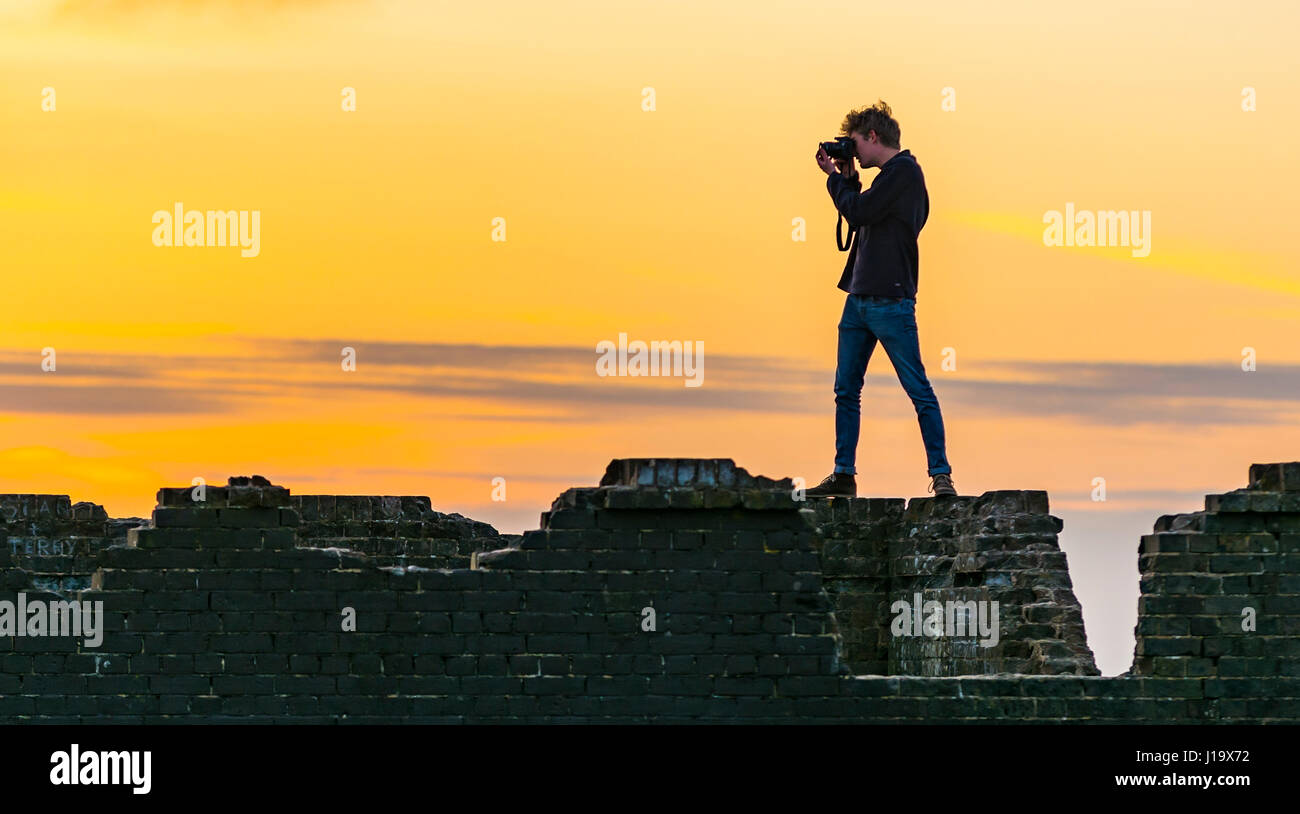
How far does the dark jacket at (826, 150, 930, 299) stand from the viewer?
46.3 feet

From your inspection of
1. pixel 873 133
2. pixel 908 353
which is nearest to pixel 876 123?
pixel 873 133

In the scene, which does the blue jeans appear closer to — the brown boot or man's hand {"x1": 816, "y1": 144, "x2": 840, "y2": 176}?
the brown boot

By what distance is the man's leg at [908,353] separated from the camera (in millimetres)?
14086

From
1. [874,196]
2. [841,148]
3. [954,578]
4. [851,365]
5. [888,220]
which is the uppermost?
[841,148]

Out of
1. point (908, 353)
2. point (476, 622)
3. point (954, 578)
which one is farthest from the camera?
point (954, 578)

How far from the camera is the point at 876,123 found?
14.2 metres

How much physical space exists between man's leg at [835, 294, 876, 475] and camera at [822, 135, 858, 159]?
0.94m

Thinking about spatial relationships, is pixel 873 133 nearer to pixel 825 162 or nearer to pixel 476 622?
pixel 825 162

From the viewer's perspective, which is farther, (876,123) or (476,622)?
(876,123)

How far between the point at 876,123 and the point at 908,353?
1548 mm
